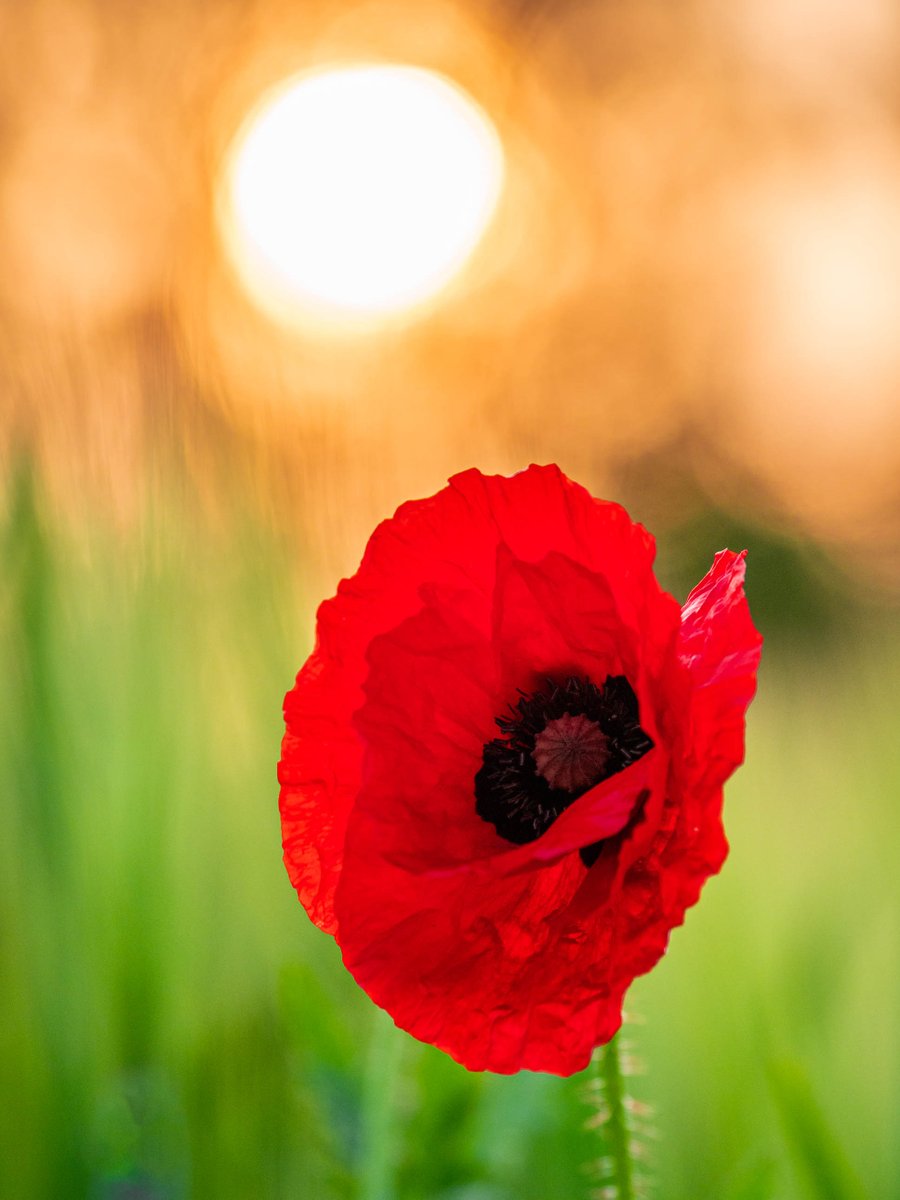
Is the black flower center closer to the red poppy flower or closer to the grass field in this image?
the red poppy flower

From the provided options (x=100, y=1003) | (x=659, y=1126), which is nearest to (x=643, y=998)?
(x=659, y=1126)

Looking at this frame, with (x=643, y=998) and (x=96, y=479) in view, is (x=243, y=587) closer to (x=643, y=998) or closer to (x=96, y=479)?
(x=96, y=479)

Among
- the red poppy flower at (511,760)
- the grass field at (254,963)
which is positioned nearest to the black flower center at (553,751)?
the red poppy flower at (511,760)

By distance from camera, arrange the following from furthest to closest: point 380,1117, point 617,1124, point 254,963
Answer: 1. point 254,963
2. point 380,1117
3. point 617,1124

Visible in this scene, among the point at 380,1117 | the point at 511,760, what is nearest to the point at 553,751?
the point at 511,760

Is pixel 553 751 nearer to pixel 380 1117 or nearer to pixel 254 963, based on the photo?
pixel 380 1117

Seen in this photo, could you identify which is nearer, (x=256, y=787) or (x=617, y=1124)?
(x=617, y=1124)
